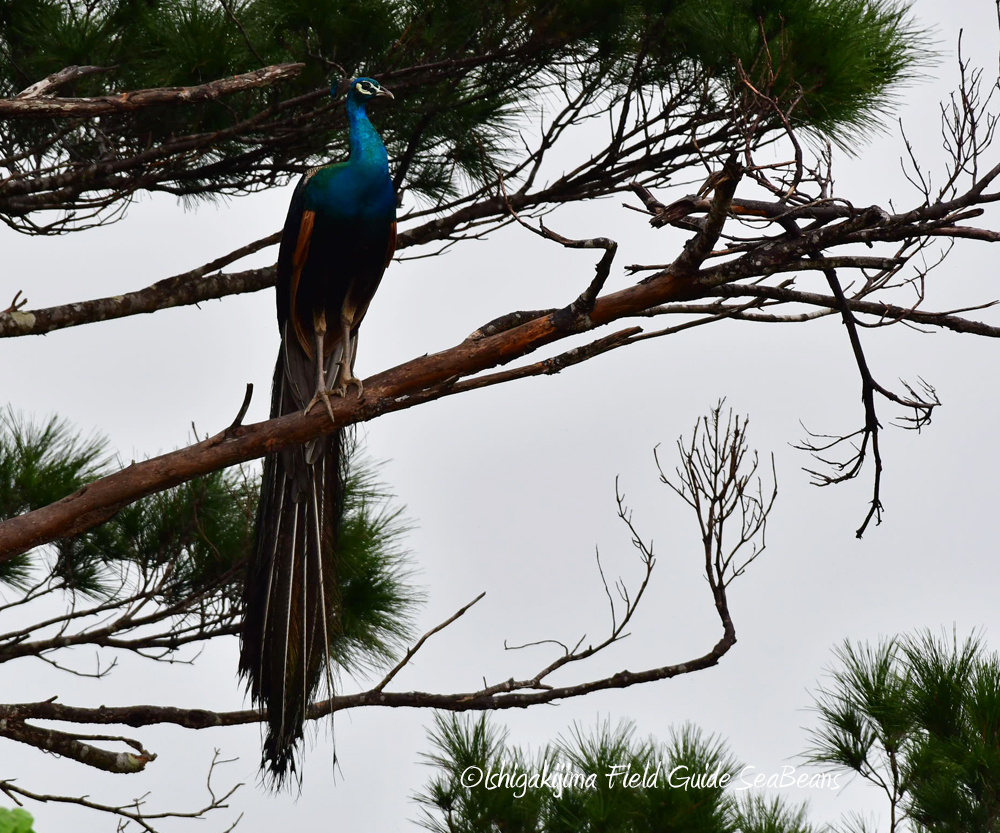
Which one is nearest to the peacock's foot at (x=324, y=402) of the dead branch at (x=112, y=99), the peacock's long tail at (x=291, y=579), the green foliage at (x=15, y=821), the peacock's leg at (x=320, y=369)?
the peacock's leg at (x=320, y=369)

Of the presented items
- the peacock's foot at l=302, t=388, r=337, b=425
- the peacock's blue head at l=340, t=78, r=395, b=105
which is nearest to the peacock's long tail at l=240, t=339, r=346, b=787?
the peacock's foot at l=302, t=388, r=337, b=425

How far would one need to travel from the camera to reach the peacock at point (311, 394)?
11.8 ft

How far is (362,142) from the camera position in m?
3.76

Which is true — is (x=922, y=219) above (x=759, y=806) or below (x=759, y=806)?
above

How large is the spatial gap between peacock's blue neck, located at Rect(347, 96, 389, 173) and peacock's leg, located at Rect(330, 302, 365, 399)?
47 centimetres

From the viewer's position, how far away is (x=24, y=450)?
13.1ft

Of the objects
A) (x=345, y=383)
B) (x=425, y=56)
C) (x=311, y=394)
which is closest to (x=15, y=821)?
(x=345, y=383)

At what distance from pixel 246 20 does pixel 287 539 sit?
69.9 inches

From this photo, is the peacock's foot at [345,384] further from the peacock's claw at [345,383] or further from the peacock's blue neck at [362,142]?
the peacock's blue neck at [362,142]

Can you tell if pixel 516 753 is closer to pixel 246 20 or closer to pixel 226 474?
pixel 226 474

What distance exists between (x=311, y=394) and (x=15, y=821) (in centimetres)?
250

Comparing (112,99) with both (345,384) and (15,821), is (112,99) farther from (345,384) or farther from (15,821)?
(15,821)

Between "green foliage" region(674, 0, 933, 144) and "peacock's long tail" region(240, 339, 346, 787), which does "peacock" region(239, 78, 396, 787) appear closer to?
"peacock's long tail" region(240, 339, 346, 787)

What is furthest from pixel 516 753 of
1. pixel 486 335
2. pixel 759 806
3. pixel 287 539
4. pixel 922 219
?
pixel 922 219
